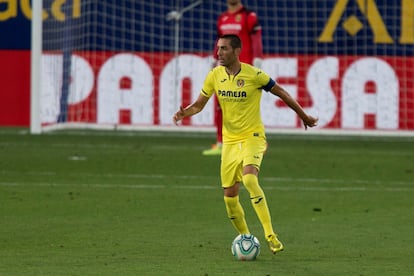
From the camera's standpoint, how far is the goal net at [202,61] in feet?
72.3

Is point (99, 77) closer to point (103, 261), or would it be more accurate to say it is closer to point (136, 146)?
point (136, 146)

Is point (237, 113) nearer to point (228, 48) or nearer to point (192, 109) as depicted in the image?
point (192, 109)

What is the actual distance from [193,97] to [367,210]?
10026mm

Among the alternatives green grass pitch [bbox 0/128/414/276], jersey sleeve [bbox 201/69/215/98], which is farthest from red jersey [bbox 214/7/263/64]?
jersey sleeve [bbox 201/69/215/98]

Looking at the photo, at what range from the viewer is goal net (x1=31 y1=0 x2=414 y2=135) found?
72.3 feet

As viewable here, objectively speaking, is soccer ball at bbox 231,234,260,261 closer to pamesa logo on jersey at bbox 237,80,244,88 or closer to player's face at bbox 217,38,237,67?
pamesa logo on jersey at bbox 237,80,244,88

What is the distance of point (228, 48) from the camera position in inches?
376

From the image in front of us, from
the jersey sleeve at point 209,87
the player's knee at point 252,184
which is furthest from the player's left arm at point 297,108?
the player's knee at point 252,184

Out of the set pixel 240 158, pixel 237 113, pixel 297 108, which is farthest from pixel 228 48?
pixel 240 158

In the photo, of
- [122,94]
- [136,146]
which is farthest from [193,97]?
[136,146]

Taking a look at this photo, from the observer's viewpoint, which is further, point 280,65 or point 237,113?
point 280,65

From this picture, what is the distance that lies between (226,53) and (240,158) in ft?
2.73

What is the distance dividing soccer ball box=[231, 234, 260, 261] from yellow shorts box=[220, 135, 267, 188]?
550 mm

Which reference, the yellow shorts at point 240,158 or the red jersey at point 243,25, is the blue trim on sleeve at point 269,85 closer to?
the yellow shorts at point 240,158
